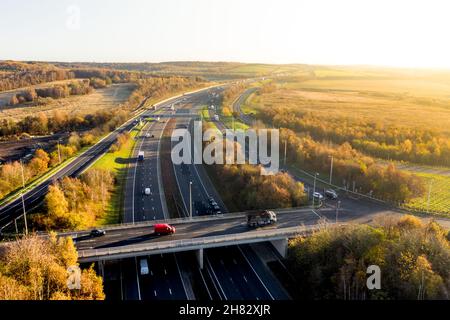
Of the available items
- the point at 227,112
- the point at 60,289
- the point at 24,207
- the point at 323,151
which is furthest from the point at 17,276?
the point at 227,112

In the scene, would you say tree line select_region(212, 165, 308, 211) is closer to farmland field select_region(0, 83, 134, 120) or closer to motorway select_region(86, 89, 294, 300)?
motorway select_region(86, 89, 294, 300)

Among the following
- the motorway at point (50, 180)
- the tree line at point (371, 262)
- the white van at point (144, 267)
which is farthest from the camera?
the motorway at point (50, 180)

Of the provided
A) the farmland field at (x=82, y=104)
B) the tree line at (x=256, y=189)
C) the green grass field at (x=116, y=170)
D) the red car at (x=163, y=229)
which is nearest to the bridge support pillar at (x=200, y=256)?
the red car at (x=163, y=229)

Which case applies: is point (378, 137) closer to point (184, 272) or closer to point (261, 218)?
point (261, 218)

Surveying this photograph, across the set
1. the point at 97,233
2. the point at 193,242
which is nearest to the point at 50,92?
the point at 97,233

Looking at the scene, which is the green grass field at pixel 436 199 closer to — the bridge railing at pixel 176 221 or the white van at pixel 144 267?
the bridge railing at pixel 176 221
